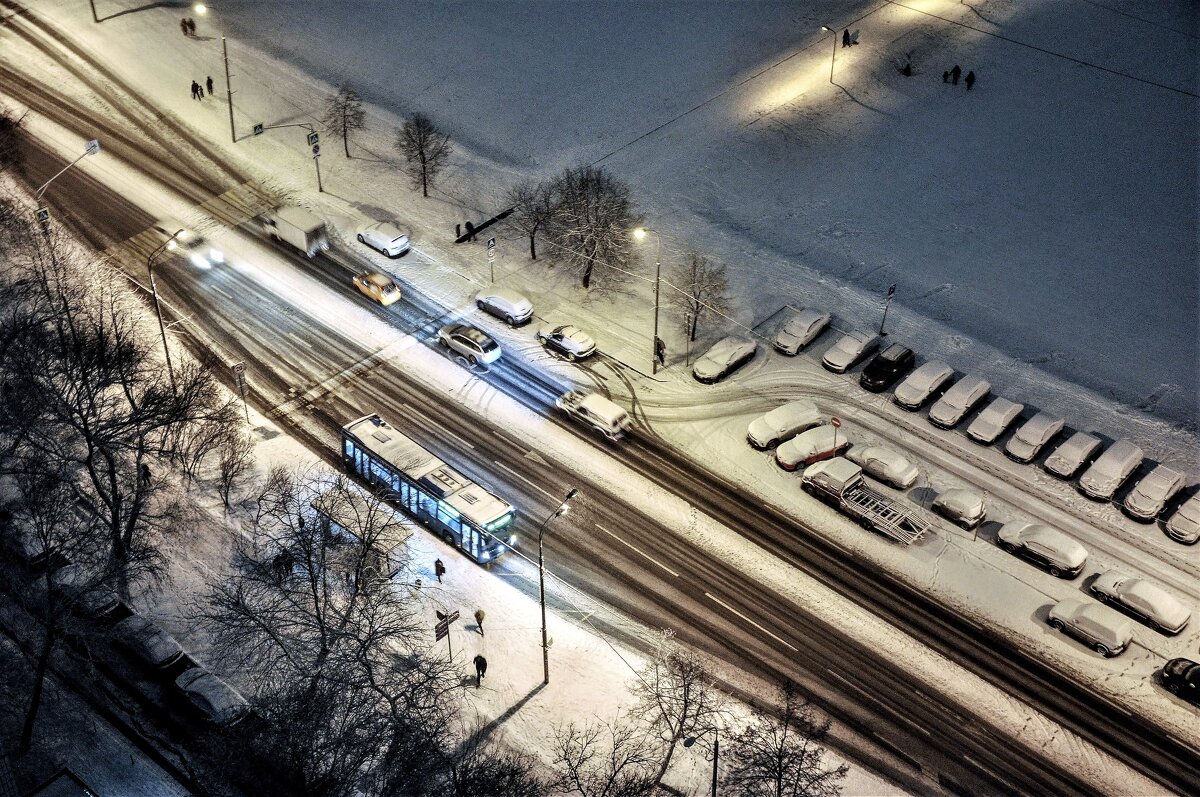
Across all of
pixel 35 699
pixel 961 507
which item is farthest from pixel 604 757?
pixel 35 699

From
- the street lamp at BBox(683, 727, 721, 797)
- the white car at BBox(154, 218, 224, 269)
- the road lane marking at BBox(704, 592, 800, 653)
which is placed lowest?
the white car at BBox(154, 218, 224, 269)

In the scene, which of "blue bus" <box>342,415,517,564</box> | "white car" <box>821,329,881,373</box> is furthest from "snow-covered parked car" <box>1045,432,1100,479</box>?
"blue bus" <box>342,415,517,564</box>

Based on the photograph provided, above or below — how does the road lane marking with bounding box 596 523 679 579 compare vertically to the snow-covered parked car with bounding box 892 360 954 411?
below

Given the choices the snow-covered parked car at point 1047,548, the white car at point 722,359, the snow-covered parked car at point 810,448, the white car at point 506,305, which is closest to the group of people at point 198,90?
the white car at point 506,305

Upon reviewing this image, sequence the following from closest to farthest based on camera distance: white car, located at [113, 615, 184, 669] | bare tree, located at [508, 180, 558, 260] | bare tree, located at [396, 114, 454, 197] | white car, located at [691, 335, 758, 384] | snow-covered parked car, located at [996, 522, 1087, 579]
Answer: white car, located at [113, 615, 184, 669], snow-covered parked car, located at [996, 522, 1087, 579], white car, located at [691, 335, 758, 384], bare tree, located at [508, 180, 558, 260], bare tree, located at [396, 114, 454, 197]

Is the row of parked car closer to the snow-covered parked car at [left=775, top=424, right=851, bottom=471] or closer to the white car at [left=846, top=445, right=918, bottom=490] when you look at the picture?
the snow-covered parked car at [left=775, top=424, right=851, bottom=471]

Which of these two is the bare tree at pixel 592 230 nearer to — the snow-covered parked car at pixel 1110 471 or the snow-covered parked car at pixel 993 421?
the snow-covered parked car at pixel 993 421
